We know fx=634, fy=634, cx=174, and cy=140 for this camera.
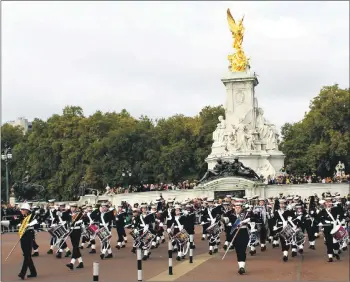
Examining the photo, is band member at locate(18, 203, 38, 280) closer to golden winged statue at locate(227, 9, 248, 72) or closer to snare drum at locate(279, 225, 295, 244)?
snare drum at locate(279, 225, 295, 244)

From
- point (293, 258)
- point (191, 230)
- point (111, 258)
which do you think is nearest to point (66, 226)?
point (111, 258)

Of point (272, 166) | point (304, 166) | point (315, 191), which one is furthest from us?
point (304, 166)

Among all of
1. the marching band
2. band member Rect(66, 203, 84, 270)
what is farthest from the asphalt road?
the marching band

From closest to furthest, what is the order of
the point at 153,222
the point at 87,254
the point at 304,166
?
the point at 153,222
the point at 87,254
the point at 304,166

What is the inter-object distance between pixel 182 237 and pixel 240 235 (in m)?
4.07

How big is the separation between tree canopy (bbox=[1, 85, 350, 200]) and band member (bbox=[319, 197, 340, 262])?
45.3m

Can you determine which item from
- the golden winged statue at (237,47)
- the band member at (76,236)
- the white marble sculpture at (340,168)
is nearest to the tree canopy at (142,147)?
the white marble sculpture at (340,168)

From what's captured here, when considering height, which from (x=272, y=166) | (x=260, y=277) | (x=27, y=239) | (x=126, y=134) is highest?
(x=126, y=134)

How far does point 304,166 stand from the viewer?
69.9 meters

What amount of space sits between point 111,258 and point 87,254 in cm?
211

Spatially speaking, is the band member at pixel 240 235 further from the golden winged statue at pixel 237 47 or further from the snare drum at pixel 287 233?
the golden winged statue at pixel 237 47

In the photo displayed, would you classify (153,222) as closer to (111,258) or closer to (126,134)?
(111,258)

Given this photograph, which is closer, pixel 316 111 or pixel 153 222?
pixel 153 222

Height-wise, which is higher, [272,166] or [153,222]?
[272,166]
